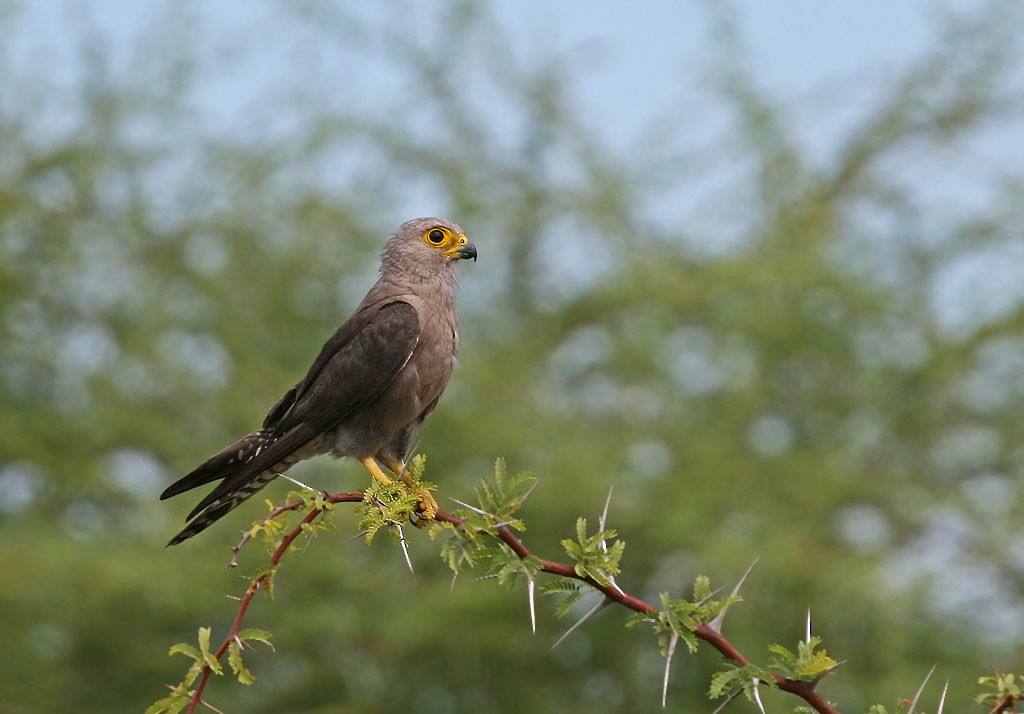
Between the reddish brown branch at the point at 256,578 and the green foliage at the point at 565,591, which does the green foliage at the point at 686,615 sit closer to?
the green foliage at the point at 565,591

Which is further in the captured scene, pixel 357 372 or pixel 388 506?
pixel 357 372

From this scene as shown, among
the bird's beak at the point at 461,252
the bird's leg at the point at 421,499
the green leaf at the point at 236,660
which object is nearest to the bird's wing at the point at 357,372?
the bird's leg at the point at 421,499

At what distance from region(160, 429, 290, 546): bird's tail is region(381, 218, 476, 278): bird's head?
4.07 ft

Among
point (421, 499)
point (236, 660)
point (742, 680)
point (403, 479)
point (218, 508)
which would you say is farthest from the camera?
point (403, 479)

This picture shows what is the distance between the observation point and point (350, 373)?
17.2 ft

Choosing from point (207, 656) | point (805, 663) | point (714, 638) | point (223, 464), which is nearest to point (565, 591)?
point (714, 638)

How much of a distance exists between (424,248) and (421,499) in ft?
5.63

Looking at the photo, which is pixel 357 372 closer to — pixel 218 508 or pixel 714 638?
pixel 218 508

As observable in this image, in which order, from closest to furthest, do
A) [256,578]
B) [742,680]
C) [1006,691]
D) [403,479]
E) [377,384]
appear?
1. [1006,691]
2. [742,680]
3. [256,578]
4. [403,479]
5. [377,384]

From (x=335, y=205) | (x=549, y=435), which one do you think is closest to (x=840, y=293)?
(x=549, y=435)

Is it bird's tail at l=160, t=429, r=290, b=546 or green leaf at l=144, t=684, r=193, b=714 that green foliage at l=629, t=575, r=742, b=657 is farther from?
bird's tail at l=160, t=429, r=290, b=546

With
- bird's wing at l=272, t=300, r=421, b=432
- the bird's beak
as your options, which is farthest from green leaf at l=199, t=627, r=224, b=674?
the bird's beak

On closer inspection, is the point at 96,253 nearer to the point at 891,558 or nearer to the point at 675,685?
the point at 675,685

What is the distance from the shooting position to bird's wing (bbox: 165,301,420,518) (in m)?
5.15
